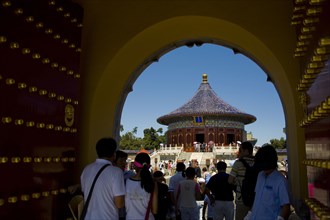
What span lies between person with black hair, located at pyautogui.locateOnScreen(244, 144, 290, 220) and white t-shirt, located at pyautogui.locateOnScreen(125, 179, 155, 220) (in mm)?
803

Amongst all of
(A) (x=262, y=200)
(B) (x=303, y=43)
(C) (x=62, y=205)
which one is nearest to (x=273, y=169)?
(A) (x=262, y=200)

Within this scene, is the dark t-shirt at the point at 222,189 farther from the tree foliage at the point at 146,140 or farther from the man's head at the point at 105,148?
the tree foliage at the point at 146,140

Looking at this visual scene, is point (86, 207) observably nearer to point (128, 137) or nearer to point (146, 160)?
point (146, 160)

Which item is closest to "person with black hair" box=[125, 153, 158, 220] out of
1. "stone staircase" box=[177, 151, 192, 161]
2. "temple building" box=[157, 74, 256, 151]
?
"stone staircase" box=[177, 151, 192, 161]

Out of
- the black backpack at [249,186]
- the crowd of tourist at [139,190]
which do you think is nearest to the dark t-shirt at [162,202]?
the crowd of tourist at [139,190]

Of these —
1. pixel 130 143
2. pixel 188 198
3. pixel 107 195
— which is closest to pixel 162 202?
pixel 107 195

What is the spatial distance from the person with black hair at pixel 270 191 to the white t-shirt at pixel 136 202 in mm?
803

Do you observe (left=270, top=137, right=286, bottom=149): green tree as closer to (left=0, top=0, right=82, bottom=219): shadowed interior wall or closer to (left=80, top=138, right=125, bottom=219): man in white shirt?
(left=0, top=0, right=82, bottom=219): shadowed interior wall

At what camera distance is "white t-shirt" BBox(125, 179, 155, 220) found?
2771 mm

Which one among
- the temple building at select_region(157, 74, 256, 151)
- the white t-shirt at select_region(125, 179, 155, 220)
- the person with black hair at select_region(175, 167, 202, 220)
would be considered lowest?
the person with black hair at select_region(175, 167, 202, 220)

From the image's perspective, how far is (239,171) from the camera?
3635 millimetres

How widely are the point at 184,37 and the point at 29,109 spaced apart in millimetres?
2177

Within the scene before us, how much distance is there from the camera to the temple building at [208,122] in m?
35.7

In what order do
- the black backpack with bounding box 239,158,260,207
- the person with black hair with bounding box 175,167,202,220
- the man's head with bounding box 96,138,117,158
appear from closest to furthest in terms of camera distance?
the man's head with bounding box 96,138,117,158
the black backpack with bounding box 239,158,260,207
the person with black hair with bounding box 175,167,202,220
